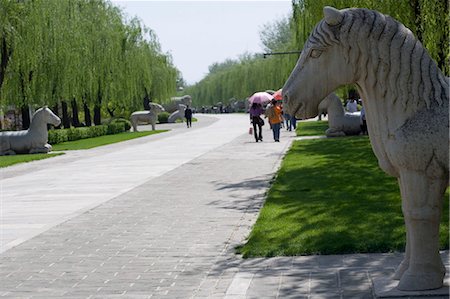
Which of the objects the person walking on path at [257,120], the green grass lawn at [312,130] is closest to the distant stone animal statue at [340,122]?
the person walking on path at [257,120]

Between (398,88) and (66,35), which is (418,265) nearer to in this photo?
(398,88)

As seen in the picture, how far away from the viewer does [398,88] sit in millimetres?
5273

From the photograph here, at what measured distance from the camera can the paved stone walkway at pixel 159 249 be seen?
661cm

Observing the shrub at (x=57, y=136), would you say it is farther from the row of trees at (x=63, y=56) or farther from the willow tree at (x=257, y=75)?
the willow tree at (x=257, y=75)

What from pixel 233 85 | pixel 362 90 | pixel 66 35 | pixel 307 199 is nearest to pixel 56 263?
pixel 362 90

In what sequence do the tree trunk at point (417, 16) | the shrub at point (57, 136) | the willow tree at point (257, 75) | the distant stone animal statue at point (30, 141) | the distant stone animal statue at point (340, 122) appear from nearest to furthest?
the tree trunk at point (417, 16), the distant stone animal statue at point (30, 141), the distant stone animal statue at point (340, 122), the shrub at point (57, 136), the willow tree at point (257, 75)

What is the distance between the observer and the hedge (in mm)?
36031

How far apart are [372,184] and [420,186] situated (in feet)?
26.3

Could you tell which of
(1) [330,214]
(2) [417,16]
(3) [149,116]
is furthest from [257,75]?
(1) [330,214]

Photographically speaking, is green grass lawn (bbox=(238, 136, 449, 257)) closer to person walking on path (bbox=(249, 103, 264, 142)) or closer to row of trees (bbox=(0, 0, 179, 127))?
person walking on path (bbox=(249, 103, 264, 142))

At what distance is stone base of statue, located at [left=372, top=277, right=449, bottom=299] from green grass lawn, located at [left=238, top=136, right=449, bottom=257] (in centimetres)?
182

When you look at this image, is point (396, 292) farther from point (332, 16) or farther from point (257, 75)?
point (257, 75)

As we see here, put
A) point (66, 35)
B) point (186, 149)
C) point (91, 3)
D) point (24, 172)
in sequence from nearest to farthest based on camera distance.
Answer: point (24, 172) < point (186, 149) < point (66, 35) < point (91, 3)

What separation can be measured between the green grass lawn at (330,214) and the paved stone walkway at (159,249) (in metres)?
0.31
